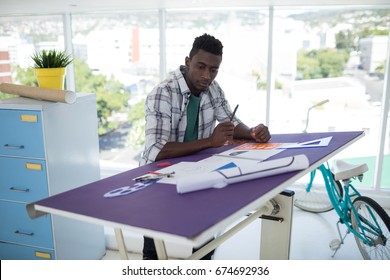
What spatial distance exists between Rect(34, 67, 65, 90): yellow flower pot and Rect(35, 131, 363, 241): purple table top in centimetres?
135

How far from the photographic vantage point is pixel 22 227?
2.45m

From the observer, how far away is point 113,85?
4324 mm

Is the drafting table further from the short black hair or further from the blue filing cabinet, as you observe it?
the blue filing cabinet

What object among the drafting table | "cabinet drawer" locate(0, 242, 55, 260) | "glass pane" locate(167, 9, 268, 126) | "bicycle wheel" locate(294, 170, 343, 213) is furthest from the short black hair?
"bicycle wheel" locate(294, 170, 343, 213)

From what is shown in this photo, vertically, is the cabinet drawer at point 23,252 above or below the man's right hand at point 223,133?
below

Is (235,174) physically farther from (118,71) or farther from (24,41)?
(24,41)

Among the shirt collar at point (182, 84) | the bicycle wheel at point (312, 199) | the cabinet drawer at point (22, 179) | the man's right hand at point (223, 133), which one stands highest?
the shirt collar at point (182, 84)

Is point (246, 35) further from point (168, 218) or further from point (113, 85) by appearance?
point (168, 218)

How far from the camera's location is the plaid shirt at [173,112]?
1.68m

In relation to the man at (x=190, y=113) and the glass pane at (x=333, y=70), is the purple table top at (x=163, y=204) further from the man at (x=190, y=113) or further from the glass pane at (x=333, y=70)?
the glass pane at (x=333, y=70)

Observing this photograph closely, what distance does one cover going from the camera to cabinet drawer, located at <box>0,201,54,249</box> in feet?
7.80

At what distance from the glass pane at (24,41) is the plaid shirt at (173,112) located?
2.92 m

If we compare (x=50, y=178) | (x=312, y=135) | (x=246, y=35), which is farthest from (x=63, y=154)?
(x=246, y=35)

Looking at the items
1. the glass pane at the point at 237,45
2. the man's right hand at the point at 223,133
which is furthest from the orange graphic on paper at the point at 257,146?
the glass pane at the point at 237,45
